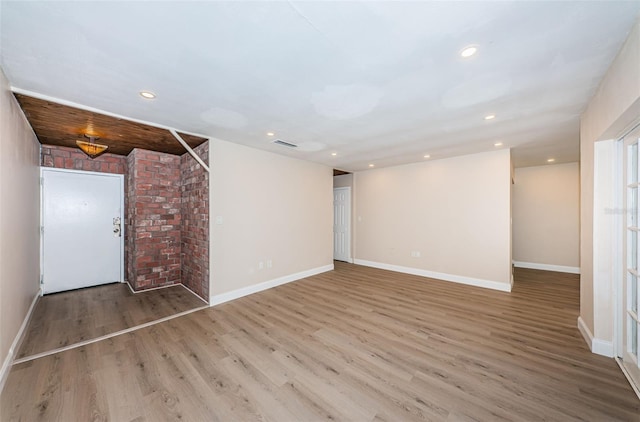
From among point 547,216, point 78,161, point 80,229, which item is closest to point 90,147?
point 78,161

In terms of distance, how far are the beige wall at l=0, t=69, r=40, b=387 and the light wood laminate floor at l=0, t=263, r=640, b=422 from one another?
0.54m

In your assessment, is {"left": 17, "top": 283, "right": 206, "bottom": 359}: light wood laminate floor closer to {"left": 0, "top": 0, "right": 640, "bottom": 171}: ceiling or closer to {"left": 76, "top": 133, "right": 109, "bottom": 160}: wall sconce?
{"left": 76, "top": 133, "right": 109, "bottom": 160}: wall sconce

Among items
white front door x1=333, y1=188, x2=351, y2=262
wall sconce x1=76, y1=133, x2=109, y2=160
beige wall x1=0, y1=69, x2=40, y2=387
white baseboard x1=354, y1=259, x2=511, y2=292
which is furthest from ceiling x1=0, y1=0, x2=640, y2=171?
white front door x1=333, y1=188, x2=351, y2=262

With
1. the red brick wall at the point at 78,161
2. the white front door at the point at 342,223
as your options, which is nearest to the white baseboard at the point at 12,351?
the red brick wall at the point at 78,161

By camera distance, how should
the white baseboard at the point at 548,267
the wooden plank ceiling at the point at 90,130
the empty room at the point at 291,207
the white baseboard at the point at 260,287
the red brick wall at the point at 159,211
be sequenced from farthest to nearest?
the white baseboard at the point at 548,267, the red brick wall at the point at 159,211, the white baseboard at the point at 260,287, the wooden plank ceiling at the point at 90,130, the empty room at the point at 291,207

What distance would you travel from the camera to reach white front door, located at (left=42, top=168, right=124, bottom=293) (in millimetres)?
3896

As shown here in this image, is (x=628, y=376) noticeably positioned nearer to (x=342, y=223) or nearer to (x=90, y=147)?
(x=342, y=223)

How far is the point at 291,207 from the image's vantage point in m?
4.75

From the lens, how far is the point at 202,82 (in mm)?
2002

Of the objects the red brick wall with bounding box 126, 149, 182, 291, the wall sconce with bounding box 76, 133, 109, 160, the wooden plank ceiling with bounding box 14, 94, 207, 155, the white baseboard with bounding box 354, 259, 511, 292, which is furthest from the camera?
the white baseboard with bounding box 354, 259, 511, 292

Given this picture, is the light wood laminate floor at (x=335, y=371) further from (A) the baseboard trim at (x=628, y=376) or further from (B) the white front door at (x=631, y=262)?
(B) the white front door at (x=631, y=262)

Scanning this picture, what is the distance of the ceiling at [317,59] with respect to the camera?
4.31 ft

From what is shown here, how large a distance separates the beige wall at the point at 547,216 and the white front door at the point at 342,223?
13.4 feet

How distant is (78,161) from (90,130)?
59.4 inches
